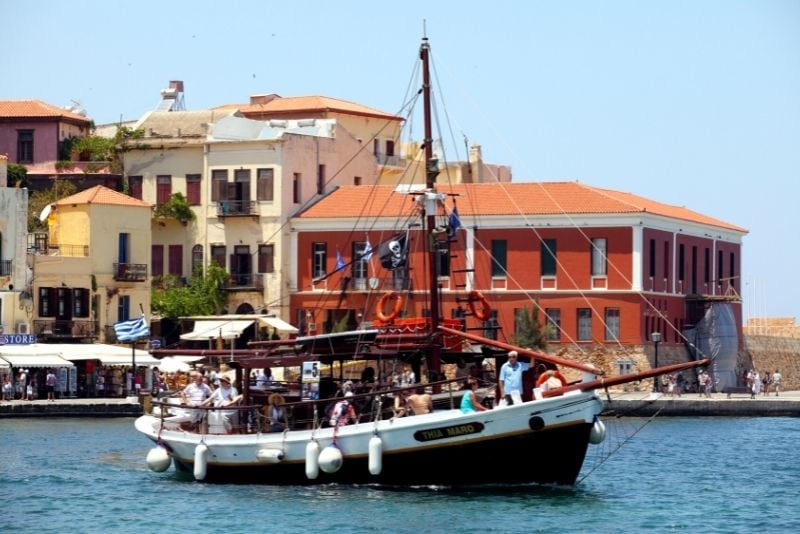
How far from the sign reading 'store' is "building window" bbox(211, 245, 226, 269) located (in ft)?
45.7

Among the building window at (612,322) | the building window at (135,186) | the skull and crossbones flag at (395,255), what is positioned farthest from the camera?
the building window at (135,186)

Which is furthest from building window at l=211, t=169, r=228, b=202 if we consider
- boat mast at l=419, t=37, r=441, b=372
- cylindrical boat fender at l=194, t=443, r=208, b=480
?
cylindrical boat fender at l=194, t=443, r=208, b=480

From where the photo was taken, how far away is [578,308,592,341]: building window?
76438mm

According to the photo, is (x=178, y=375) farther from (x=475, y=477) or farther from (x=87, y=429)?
(x=475, y=477)

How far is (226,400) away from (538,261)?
123 ft

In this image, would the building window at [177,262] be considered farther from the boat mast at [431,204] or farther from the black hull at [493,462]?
the black hull at [493,462]

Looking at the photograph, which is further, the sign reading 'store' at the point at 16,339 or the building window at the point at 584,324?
the building window at the point at 584,324

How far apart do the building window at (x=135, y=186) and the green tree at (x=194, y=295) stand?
14.1 feet

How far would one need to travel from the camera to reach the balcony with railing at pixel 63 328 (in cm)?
7300

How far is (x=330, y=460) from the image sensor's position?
37531 mm

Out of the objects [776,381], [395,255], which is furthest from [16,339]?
[776,381]

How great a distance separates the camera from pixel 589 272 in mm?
76438

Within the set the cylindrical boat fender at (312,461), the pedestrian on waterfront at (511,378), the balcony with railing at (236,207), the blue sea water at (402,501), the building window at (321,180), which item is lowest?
the blue sea water at (402,501)

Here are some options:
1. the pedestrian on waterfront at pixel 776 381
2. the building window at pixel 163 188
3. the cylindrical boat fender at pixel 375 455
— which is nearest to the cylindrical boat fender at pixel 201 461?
the cylindrical boat fender at pixel 375 455
